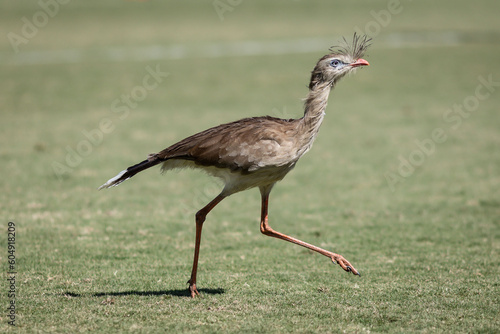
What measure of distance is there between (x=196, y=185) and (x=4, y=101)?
23.6 feet

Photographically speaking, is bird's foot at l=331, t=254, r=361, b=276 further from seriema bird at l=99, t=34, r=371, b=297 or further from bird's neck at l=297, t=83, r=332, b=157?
bird's neck at l=297, t=83, r=332, b=157

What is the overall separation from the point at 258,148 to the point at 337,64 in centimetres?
101

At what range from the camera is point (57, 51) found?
2103 cm

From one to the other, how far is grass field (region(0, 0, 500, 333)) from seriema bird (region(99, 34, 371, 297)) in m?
0.61

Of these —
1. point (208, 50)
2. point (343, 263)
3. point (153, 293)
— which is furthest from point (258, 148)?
point (208, 50)

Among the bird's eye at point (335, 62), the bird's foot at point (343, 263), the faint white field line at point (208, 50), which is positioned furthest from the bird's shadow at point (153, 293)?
the faint white field line at point (208, 50)

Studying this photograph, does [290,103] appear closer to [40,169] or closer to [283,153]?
[40,169]

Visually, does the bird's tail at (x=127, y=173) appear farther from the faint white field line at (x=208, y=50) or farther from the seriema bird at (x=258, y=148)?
the faint white field line at (x=208, y=50)

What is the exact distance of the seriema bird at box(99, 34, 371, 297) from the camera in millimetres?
5176

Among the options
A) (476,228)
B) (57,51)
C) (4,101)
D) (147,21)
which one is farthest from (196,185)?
(147,21)

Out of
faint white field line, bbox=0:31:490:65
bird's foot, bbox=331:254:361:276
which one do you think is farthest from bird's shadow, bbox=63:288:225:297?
faint white field line, bbox=0:31:490:65

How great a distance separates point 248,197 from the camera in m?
8.97

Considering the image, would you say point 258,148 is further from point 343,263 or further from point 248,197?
point 248,197

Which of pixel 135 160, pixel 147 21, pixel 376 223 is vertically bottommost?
pixel 376 223
